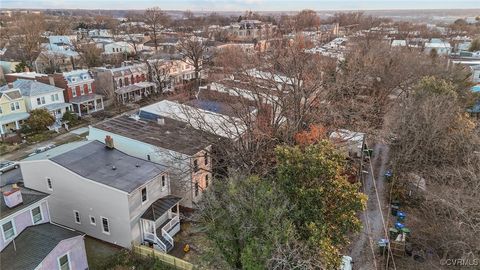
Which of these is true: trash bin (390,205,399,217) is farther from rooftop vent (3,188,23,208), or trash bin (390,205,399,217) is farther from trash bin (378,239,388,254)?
rooftop vent (3,188,23,208)

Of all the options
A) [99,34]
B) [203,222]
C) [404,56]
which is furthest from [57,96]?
[99,34]

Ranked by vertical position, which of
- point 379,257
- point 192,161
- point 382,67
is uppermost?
point 382,67

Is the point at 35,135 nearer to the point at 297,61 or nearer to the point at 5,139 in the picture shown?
the point at 5,139

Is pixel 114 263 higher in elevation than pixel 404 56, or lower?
lower

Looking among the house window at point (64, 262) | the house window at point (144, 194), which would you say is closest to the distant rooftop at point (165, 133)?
the house window at point (144, 194)

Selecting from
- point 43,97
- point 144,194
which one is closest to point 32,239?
point 144,194

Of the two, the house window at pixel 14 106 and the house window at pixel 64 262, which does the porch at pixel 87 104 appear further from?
the house window at pixel 64 262
